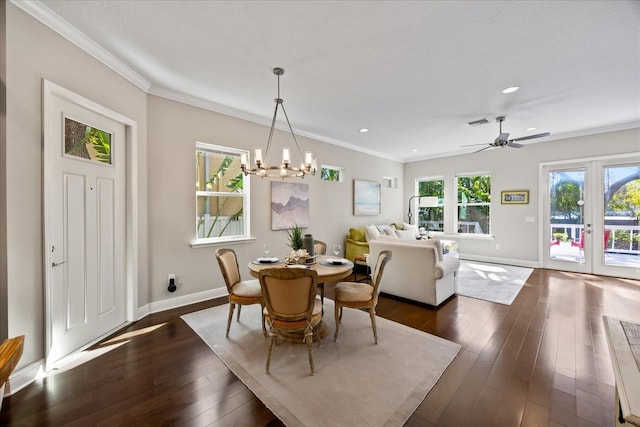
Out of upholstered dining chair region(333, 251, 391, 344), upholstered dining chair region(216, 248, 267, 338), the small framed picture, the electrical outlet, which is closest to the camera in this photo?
upholstered dining chair region(333, 251, 391, 344)

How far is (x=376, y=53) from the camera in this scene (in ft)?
8.68

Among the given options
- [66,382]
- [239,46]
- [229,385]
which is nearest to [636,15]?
[239,46]

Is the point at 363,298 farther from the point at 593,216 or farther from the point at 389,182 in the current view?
the point at 593,216

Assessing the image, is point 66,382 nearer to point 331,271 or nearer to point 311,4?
point 331,271

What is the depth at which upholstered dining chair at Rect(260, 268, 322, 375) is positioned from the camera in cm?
206

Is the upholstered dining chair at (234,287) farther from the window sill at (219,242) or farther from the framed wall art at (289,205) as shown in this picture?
the framed wall art at (289,205)

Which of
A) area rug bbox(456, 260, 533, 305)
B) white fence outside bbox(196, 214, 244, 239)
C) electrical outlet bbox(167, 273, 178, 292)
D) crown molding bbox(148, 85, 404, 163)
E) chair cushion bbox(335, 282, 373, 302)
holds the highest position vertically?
crown molding bbox(148, 85, 404, 163)

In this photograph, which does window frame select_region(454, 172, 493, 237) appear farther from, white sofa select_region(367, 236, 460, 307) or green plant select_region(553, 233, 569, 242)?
white sofa select_region(367, 236, 460, 307)

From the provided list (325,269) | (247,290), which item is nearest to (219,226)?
(247,290)

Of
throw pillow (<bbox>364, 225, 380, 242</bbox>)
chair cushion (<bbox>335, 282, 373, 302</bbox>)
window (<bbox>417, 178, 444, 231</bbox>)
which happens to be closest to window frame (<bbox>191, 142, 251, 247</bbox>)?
chair cushion (<bbox>335, 282, 373, 302</bbox>)

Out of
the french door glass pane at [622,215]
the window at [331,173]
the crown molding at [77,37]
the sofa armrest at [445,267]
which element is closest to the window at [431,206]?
the window at [331,173]

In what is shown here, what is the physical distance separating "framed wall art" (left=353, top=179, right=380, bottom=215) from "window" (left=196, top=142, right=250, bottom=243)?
2.92 m

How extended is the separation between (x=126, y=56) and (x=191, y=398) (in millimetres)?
3298

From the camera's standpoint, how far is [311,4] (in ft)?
6.59
